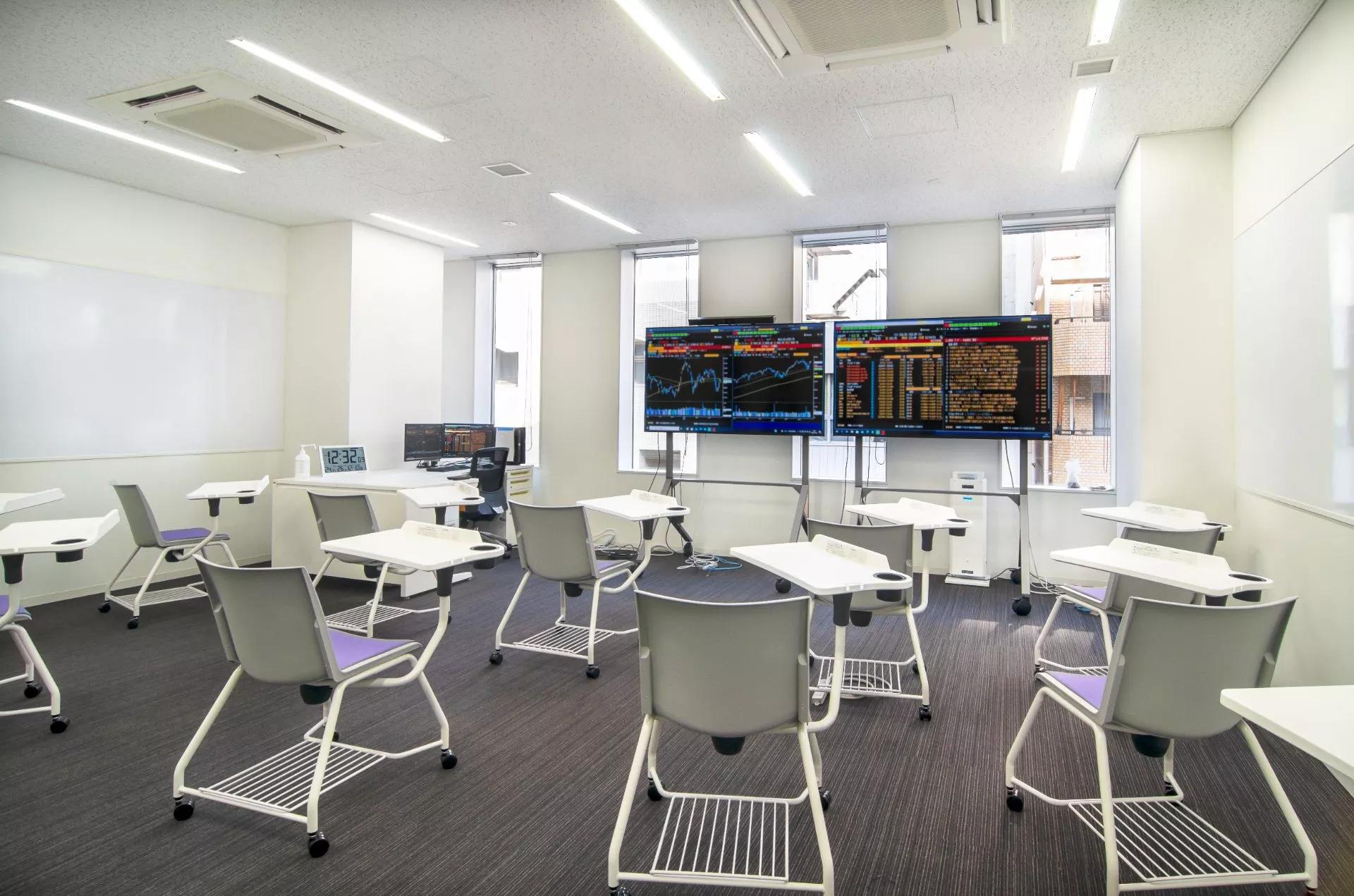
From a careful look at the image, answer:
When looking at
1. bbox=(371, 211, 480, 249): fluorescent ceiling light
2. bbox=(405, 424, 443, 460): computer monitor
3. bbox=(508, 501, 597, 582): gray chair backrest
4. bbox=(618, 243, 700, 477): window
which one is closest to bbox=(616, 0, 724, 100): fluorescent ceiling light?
bbox=(508, 501, 597, 582): gray chair backrest

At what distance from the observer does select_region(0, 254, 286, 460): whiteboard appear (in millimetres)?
4727

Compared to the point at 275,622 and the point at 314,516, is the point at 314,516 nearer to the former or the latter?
the point at 314,516

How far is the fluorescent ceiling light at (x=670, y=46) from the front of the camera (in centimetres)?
291

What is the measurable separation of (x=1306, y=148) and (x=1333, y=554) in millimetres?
1745

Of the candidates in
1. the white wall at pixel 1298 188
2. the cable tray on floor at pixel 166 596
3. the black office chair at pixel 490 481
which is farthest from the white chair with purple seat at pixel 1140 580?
the cable tray on floor at pixel 166 596

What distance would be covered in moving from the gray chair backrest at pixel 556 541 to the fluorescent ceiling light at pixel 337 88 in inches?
91.6

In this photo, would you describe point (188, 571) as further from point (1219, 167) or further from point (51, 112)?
point (1219, 167)

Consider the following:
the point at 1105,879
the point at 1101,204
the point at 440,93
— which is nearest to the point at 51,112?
the point at 440,93

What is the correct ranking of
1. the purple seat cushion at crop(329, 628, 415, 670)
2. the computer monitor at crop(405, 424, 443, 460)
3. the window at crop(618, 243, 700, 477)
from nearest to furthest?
1. the purple seat cushion at crop(329, 628, 415, 670)
2. the computer monitor at crop(405, 424, 443, 460)
3. the window at crop(618, 243, 700, 477)

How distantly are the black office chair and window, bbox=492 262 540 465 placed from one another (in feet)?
3.70

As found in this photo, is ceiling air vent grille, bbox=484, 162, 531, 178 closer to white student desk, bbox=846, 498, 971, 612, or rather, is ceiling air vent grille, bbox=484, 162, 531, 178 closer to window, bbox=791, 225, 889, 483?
window, bbox=791, 225, 889, 483

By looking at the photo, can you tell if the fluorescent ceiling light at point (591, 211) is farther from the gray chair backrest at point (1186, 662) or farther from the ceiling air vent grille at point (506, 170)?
the gray chair backrest at point (1186, 662)

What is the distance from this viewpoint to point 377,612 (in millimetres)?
4586

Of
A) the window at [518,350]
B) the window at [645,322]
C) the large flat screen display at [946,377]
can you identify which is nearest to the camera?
the large flat screen display at [946,377]
